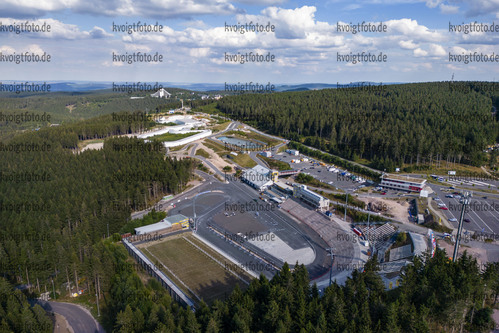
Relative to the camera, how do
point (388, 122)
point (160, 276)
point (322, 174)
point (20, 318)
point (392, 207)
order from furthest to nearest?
point (388, 122), point (322, 174), point (392, 207), point (160, 276), point (20, 318)

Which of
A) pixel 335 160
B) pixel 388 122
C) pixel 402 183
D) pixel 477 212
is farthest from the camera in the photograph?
pixel 388 122

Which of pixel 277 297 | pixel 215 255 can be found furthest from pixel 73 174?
pixel 277 297

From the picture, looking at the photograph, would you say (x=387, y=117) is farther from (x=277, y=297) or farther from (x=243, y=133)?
(x=277, y=297)

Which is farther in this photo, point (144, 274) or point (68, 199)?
point (68, 199)

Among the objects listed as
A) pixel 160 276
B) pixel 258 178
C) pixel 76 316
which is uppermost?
pixel 258 178

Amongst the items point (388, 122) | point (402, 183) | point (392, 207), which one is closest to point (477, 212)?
point (402, 183)

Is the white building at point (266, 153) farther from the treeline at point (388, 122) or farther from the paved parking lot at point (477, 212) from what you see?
the paved parking lot at point (477, 212)

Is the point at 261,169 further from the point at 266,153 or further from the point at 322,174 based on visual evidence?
the point at 322,174

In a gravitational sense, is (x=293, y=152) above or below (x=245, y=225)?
above
